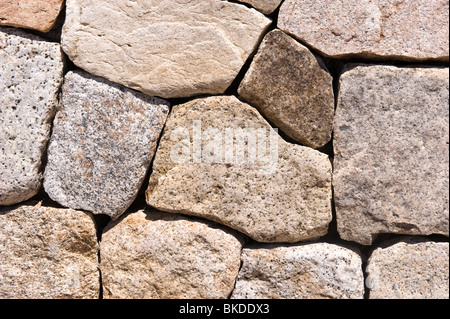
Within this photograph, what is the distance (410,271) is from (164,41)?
4.38ft

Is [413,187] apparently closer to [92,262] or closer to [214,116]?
[214,116]

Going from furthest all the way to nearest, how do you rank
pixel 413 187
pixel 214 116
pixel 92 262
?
pixel 92 262 → pixel 214 116 → pixel 413 187

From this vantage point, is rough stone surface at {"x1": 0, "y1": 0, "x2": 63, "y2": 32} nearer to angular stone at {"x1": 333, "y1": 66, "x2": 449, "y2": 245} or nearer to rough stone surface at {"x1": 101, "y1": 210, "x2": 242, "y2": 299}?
rough stone surface at {"x1": 101, "y1": 210, "x2": 242, "y2": 299}

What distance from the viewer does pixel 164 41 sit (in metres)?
1.84

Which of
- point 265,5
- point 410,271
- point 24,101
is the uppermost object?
point 265,5

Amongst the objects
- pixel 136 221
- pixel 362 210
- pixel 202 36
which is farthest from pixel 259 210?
pixel 202 36

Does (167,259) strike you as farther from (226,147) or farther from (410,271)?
(410,271)

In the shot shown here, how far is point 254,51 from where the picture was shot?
1.83 meters

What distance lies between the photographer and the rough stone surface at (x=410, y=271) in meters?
1.77

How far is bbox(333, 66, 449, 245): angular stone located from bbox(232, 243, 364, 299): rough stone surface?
0.47 ft

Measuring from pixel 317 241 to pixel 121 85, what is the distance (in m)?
1.05

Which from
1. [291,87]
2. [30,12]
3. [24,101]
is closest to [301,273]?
[291,87]

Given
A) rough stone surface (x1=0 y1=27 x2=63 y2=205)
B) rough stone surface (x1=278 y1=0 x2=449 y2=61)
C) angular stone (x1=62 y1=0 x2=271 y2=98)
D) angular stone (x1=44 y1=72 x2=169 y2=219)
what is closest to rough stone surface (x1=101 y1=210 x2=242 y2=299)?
angular stone (x1=44 y1=72 x2=169 y2=219)

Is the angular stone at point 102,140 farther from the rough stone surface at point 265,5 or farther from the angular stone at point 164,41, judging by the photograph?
the rough stone surface at point 265,5
